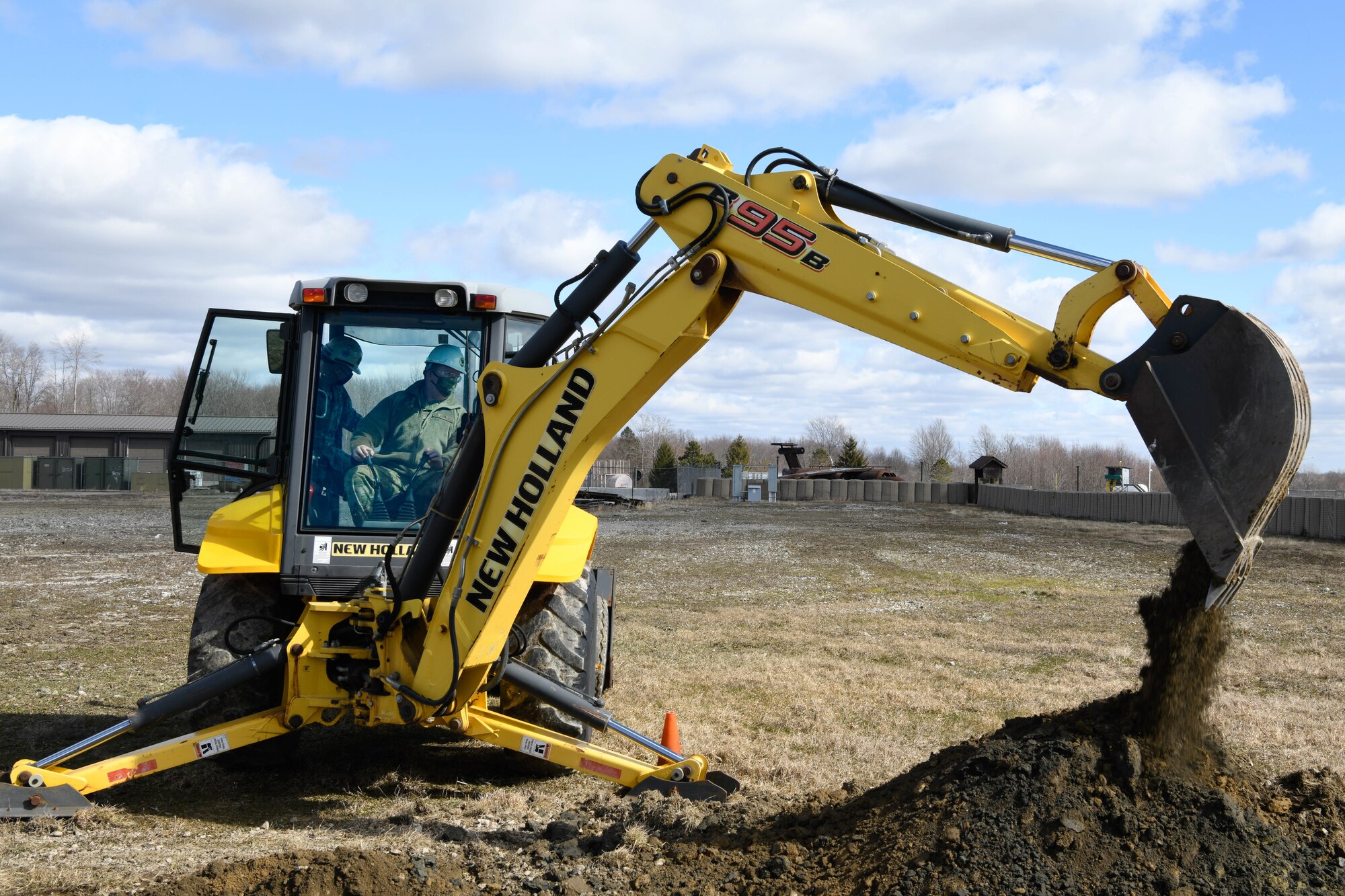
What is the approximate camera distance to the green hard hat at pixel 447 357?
6406mm

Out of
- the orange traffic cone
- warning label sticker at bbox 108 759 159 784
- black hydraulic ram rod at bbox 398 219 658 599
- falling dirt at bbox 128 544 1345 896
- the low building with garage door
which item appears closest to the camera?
falling dirt at bbox 128 544 1345 896

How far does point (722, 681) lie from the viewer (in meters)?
9.56

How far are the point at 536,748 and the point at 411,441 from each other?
5.96ft

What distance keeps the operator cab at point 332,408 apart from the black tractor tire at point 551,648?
35.0 inches

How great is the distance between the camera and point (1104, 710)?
5090mm

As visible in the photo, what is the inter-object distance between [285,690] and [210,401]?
188cm

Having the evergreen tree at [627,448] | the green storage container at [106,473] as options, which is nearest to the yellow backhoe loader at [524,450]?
the green storage container at [106,473]

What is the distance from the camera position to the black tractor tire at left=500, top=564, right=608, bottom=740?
6.40m

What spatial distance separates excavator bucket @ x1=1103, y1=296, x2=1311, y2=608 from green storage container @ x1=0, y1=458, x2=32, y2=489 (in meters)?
58.7

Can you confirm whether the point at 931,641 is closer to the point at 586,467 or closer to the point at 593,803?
the point at 593,803

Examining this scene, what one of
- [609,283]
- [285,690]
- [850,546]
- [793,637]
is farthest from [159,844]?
[850,546]

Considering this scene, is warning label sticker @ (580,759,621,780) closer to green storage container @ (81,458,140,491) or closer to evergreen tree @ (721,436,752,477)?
green storage container @ (81,458,140,491)

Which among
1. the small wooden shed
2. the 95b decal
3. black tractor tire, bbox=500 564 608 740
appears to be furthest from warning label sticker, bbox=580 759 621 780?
the small wooden shed

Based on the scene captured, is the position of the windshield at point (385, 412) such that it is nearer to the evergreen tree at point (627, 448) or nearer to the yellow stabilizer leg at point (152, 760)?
the yellow stabilizer leg at point (152, 760)
